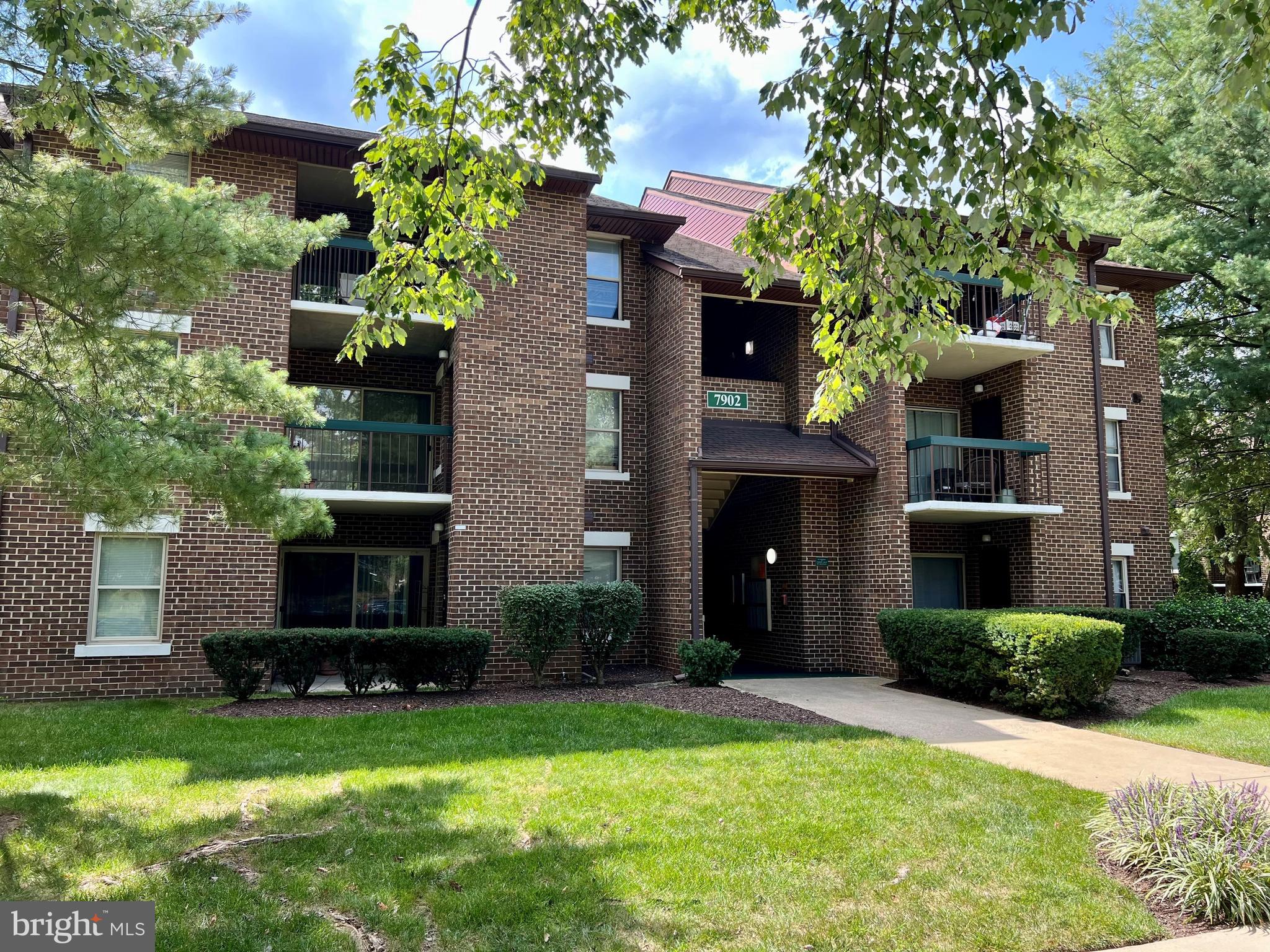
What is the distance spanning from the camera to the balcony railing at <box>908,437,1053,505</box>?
621 inches

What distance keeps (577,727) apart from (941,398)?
12.2m

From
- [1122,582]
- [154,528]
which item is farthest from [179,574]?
[1122,582]

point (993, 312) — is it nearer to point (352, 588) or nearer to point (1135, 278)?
point (1135, 278)

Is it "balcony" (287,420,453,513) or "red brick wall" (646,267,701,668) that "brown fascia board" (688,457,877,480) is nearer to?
"red brick wall" (646,267,701,668)

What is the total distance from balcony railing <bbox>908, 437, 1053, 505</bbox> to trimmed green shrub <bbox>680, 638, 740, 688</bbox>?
518 cm

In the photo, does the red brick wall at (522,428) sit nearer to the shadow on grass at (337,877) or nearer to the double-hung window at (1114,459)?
the shadow on grass at (337,877)

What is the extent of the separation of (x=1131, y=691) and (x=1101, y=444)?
6020 millimetres

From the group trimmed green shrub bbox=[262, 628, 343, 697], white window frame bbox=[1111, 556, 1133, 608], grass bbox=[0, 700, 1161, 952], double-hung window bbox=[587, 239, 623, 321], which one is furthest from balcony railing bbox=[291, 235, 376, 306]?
white window frame bbox=[1111, 556, 1133, 608]

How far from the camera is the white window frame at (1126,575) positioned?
17.5 meters

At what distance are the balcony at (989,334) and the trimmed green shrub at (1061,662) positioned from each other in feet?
21.1

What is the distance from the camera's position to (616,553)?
15.7 m

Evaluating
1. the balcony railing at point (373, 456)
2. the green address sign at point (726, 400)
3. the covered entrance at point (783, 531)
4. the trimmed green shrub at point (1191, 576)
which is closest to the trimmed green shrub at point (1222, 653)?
the covered entrance at point (783, 531)

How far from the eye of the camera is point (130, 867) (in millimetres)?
4867

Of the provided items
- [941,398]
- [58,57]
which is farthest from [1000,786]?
[941,398]
